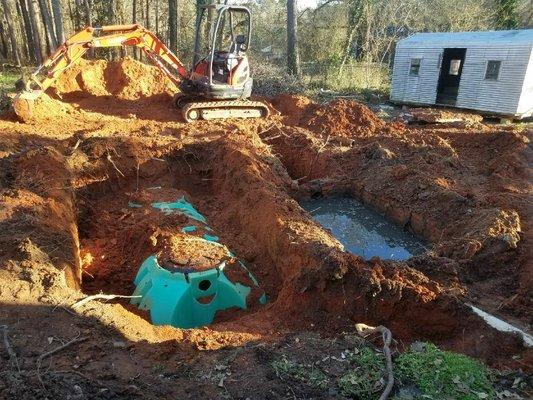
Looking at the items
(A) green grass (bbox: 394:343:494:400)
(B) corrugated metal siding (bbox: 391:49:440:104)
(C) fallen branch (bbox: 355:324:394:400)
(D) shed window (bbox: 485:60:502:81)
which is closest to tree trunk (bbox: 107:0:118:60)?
(B) corrugated metal siding (bbox: 391:49:440:104)

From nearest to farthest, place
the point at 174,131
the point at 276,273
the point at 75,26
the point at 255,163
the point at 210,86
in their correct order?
1. the point at 276,273
2. the point at 255,163
3. the point at 174,131
4. the point at 210,86
5. the point at 75,26

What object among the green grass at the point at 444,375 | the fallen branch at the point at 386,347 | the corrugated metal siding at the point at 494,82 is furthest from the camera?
the corrugated metal siding at the point at 494,82

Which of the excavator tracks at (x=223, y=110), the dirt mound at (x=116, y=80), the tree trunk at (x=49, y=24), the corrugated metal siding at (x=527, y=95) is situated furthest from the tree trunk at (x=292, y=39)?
the tree trunk at (x=49, y=24)

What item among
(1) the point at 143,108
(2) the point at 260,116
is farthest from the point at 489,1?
(1) the point at 143,108

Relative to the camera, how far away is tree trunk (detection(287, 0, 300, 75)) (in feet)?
63.9

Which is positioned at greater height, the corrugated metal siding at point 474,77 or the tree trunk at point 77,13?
the tree trunk at point 77,13

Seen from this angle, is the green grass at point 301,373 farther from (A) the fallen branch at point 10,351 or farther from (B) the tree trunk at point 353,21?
(B) the tree trunk at point 353,21

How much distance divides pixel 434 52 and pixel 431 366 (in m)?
15.9

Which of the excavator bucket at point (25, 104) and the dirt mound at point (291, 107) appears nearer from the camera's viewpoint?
the excavator bucket at point (25, 104)

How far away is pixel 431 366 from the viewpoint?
3.61 m

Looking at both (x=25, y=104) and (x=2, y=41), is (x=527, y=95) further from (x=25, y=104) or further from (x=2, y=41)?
(x=2, y=41)

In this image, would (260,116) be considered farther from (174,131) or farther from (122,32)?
(122,32)

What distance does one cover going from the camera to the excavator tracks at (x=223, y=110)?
39.9ft

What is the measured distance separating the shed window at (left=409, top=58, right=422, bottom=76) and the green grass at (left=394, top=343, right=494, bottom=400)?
52.3ft
